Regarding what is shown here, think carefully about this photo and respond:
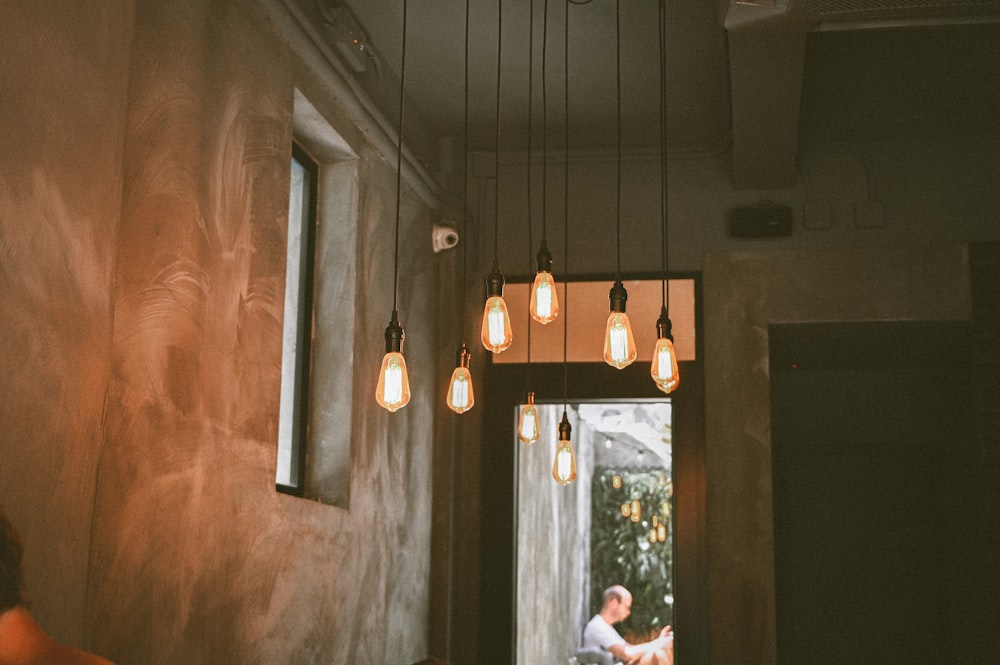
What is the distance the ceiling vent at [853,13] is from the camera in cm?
334

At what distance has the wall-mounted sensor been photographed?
550 cm

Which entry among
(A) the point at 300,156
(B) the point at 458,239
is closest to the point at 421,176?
(B) the point at 458,239

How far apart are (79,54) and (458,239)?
309cm

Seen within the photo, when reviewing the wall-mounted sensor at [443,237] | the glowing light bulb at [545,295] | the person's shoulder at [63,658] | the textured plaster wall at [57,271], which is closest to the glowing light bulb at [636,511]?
the wall-mounted sensor at [443,237]

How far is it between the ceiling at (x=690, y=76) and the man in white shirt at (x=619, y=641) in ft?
16.4

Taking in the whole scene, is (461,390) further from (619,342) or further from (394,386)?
(619,342)

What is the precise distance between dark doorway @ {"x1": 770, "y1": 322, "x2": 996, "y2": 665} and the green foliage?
16.3 ft

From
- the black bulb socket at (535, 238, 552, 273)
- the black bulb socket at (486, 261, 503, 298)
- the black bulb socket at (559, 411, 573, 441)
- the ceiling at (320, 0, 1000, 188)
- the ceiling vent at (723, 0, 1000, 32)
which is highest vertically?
the ceiling at (320, 0, 1000, 188)

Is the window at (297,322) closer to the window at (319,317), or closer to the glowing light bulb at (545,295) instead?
the window at (319,317)

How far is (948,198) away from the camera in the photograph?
19.6ft

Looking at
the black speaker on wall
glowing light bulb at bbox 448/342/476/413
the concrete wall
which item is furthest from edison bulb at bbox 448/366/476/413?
the black speaker on wall

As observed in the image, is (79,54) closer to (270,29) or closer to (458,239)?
(270,29)

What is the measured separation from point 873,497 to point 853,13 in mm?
3855

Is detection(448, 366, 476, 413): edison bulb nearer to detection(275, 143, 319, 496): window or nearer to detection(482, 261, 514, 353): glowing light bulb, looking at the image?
detection(482, 261, 514, 353): glowing light bulb
